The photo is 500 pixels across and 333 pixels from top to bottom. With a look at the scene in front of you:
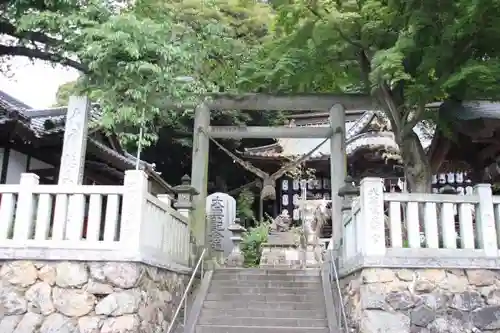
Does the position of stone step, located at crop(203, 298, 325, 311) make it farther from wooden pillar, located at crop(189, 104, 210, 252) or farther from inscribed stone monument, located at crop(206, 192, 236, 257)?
inscribed stone monument, located at crop(206, 192, 236, 257)

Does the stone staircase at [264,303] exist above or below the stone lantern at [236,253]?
below

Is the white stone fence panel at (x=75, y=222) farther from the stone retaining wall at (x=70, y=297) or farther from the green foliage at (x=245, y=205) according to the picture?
the green foliage at (x=245, y=205)

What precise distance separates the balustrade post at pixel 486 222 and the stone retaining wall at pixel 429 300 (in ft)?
1.22

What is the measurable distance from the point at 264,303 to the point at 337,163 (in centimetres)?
372

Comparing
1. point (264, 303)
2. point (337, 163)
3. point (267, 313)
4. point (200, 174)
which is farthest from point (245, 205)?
point (267, 313)

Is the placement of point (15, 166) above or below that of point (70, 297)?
above

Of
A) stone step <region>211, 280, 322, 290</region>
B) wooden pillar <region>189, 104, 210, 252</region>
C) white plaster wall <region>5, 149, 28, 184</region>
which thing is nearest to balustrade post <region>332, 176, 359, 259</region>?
stone step <region>211, 280, 322, 290</region>

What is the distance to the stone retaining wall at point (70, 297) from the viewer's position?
7.10m

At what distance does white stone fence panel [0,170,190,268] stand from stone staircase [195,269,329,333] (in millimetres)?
2183

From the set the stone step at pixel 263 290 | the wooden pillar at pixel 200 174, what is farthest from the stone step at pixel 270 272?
the wooden pillar at pixel 200 174

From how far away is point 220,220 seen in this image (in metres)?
15.5

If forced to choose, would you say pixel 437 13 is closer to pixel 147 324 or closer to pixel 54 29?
pixel 54 29

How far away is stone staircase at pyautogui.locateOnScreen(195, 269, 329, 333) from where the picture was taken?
29.5 ft

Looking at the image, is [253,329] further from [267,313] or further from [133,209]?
[133,209]
